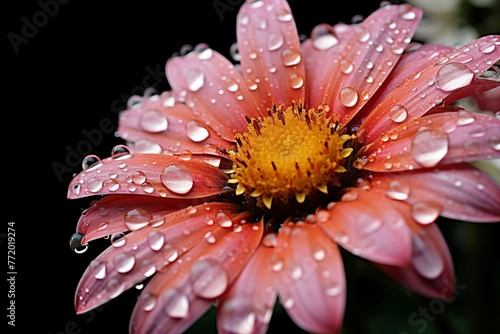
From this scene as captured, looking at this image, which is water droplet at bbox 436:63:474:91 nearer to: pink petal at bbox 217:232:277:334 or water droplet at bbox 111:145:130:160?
pink petal at bbox 217:232:277:334

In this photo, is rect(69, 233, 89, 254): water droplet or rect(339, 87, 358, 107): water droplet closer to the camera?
rect(69, 233, 89, 254): water droplet

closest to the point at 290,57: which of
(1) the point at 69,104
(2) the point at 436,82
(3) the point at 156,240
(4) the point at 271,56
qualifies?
(4) the point at 271,56

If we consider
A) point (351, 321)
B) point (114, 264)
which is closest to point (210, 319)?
point (351, 321)

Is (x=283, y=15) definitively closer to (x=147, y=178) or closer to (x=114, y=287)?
(x=147, y=178)

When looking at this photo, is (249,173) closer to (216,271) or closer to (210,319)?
(216,271)

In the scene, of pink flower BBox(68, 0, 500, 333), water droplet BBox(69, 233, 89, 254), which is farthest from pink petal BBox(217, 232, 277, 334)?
water droplet BBox(69, 233, 89, 254)

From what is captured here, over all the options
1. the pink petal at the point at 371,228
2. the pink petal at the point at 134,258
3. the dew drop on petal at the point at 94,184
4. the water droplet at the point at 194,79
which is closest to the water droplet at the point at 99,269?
the pink petal at the point at 134,258
